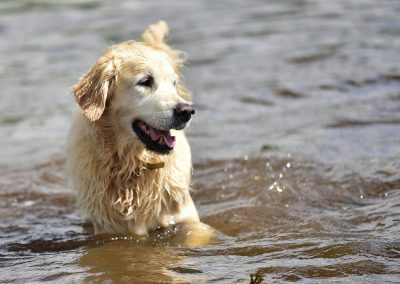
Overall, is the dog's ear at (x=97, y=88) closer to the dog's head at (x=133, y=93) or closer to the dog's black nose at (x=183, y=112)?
the dog's head at (x=133, y=93)

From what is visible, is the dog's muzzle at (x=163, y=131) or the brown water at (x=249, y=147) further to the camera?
the dog's muzzle at (x=163, y=131)

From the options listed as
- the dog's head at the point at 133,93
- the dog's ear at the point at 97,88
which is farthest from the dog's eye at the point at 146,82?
the dog's ear at the point at 97,88

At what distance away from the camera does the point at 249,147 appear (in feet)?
29.0

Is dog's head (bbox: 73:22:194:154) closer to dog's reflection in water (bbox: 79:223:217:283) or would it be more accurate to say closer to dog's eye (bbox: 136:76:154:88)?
dog's eye (bbox: 136:76:154:88)

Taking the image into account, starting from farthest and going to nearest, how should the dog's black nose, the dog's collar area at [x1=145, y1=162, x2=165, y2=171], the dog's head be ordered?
the dog's collar area at [x1=145, y1=162, x2=165, y2=171]
the dog's head
the dog's black nose

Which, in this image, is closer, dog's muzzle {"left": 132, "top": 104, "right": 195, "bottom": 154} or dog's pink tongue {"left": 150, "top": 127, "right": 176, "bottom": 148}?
dog's muzzle {"left": 132, "top": 104, "right": 195, "bottom": 154}

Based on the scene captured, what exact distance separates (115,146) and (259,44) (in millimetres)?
7891

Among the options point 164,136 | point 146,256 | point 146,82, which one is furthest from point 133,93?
point 146,256

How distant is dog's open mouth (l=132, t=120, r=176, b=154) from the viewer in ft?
19.8

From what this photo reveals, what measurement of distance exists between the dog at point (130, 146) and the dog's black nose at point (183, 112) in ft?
A: 0.09

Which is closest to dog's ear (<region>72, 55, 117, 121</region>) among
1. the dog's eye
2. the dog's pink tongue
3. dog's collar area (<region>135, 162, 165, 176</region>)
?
the dog's eye

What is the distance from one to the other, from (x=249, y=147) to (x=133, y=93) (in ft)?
9.69

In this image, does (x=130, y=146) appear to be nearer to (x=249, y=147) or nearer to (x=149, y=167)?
(x=149, y=167)

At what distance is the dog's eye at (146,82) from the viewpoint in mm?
6107
